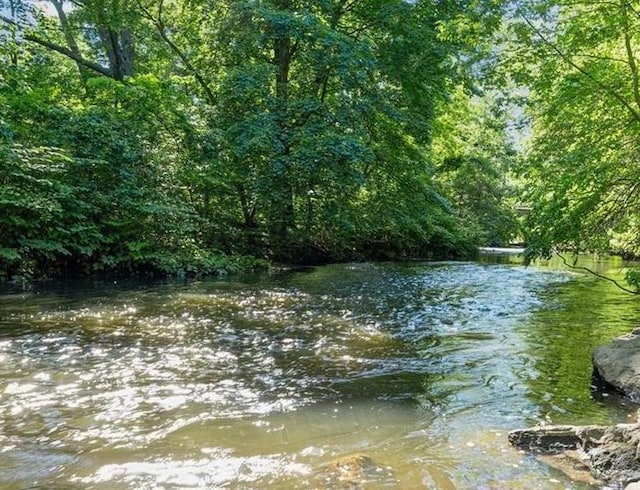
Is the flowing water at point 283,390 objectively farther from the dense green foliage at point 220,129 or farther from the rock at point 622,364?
the dense green foliage at point 220,129

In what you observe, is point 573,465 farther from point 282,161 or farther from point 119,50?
point 119,50

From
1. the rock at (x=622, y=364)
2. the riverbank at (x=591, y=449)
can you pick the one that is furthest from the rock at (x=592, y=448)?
the rock at (x=622, y=364)

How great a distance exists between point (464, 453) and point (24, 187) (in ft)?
32.9

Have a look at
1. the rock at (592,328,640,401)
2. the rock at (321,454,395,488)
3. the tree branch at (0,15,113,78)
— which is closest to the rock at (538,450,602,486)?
the rock at (321,454,395,488)

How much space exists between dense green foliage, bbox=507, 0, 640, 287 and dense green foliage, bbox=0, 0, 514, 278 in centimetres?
97

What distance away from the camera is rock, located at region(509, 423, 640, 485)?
2.89 meters

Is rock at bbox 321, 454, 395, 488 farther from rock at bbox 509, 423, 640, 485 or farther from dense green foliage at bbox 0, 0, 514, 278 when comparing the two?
dense green foliage at bbox 0, 0, 514, 278

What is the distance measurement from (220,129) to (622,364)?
12471 mm

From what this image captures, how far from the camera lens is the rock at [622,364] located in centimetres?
441

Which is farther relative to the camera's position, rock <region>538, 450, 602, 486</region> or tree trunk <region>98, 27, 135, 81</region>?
tree trunk <region>98, 27, 135, 81</region>

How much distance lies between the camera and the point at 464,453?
10.9 ft

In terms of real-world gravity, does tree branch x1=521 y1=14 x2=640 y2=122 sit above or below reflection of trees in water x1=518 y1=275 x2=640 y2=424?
above

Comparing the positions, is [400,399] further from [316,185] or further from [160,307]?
[316,185]

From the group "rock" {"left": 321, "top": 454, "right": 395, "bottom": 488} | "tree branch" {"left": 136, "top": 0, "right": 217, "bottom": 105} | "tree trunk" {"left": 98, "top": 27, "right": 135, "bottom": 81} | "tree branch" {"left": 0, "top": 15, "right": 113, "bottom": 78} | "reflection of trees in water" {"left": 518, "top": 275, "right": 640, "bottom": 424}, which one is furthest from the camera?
"tree trunk" {"left": 98, "top": 27, "right": 135, "bottom": 81}
